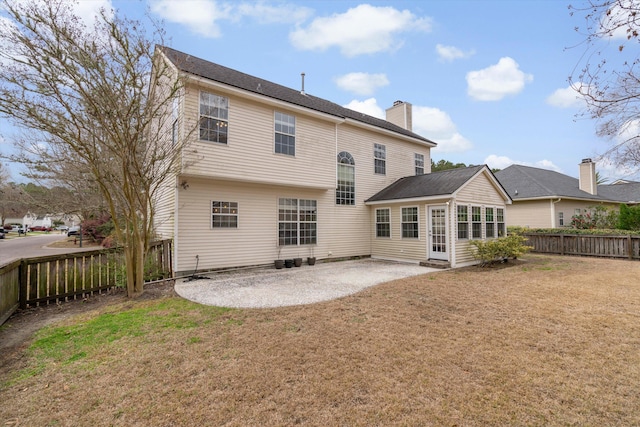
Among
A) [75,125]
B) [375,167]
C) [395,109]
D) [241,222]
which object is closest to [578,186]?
[395,109]

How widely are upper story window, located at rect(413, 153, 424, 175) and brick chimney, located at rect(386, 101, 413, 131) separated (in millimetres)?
2449

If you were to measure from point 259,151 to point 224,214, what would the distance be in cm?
254

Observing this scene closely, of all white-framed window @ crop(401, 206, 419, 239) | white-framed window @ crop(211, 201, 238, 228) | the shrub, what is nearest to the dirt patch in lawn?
white-framed window @ crop(211, 201, 238, 228)

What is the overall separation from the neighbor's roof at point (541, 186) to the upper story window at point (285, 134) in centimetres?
1687

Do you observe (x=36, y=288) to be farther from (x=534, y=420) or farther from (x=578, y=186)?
(x=578, y=186)

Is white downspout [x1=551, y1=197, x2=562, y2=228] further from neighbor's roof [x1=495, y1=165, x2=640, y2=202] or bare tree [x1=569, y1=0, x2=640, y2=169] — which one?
bare tree [x1=569, y1=0, x2=640, y2=169]

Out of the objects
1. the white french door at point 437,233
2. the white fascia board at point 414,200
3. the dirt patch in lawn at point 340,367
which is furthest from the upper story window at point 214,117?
the white french door at point 437,233

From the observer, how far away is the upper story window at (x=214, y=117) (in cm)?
912

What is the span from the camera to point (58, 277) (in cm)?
661

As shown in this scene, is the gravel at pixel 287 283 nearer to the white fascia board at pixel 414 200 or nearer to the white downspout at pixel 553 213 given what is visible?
the white fascia board at pixel 414 200

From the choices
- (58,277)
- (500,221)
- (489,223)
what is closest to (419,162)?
(500,221)

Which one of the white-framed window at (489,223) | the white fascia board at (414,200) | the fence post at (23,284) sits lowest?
the fence post at (23,284)

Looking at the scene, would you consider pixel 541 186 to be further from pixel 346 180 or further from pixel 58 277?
pixel 58 277

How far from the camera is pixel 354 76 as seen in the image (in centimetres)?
2022
